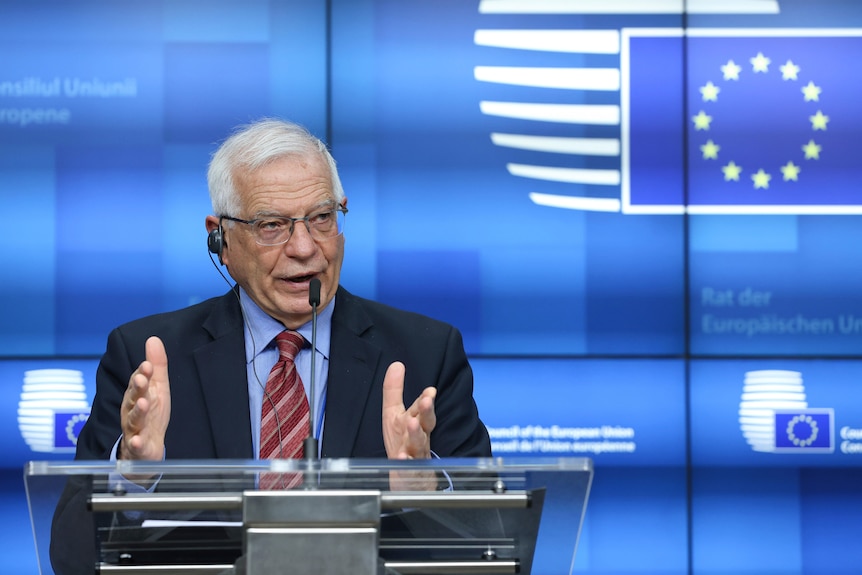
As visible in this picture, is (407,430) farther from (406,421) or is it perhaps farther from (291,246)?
(291,246)

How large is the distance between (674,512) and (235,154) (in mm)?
2193

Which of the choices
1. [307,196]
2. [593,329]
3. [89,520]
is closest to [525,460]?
[89,520]

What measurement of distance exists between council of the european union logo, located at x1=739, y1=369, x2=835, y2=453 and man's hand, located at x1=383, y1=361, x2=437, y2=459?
2299mm

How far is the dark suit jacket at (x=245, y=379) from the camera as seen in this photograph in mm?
2098

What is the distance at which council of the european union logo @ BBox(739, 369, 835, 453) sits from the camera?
12.3 feet

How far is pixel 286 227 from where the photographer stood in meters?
2.24

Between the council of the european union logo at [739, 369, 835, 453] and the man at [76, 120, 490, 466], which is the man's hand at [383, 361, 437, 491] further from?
the council of the european union logo at [739, 369, 835, 453]

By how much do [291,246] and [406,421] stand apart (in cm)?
72

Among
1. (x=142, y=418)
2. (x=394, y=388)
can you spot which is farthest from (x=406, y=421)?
(x=142, y=418)

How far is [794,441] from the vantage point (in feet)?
12.4

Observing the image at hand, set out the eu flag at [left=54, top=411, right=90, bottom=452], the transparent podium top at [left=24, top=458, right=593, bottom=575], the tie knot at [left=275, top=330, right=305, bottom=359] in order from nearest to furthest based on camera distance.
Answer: the transparent podium top at [left=24, top=458, right=593, bottom=575] → the tie knot at [left=275, top=330, right=305, bottom=359] → the eu flag at [left=54, top=411, right=90, bottom=452]

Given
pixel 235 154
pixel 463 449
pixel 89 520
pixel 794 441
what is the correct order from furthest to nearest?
pixel 794 441 → pixel 235 154 → pixel 463 449 → pixel 89 520

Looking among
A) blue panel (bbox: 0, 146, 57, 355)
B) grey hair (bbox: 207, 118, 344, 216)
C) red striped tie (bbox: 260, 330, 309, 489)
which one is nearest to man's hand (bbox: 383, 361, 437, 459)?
red striped tie (bbox: 260, 330, 309, 489)

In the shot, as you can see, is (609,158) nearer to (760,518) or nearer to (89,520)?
(760,518)
